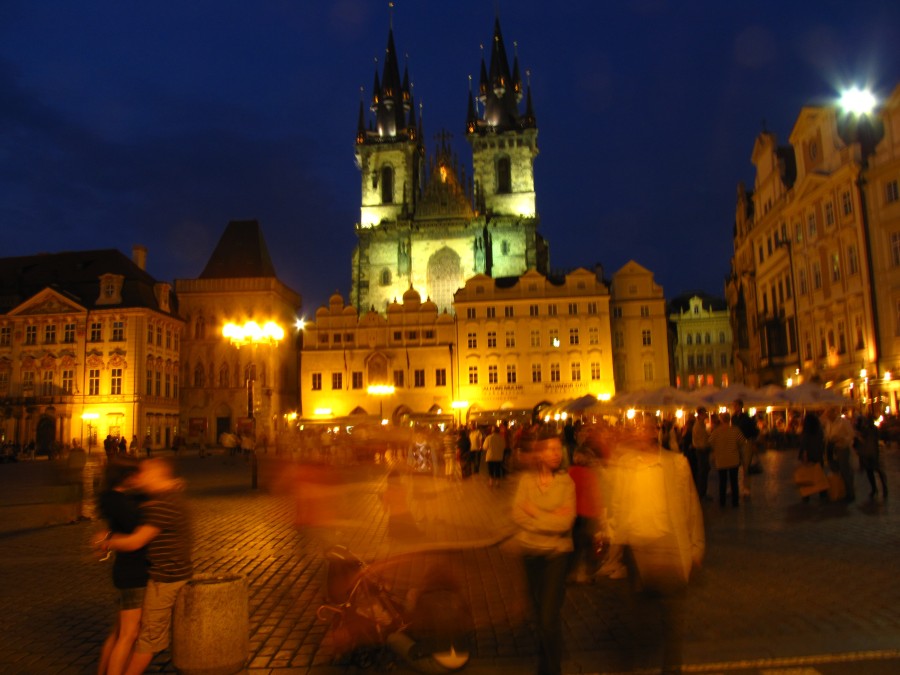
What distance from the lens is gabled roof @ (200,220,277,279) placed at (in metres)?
64.0

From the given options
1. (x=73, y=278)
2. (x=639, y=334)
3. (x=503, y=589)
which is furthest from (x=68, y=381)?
(x=503, y=589)

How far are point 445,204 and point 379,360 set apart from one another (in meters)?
20.8

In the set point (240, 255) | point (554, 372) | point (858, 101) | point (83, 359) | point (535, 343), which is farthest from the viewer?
point (240, 255)

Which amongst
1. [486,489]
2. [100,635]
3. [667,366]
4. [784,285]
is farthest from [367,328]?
[100,635]

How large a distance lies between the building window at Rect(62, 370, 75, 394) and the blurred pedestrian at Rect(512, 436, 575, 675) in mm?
54496

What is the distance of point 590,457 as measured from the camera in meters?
6.77

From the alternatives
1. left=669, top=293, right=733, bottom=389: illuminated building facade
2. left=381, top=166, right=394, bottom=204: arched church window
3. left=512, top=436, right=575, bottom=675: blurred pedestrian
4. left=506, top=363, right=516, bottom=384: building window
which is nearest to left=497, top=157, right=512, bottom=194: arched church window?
left=381, top=166, right=394, bottom=204: arched church window

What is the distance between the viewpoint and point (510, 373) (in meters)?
58.5

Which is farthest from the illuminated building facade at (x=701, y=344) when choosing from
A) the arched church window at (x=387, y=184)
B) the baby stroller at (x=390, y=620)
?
the baby stroller at (x=390, y=620)

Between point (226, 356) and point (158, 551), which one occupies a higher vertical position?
point (226, 356)

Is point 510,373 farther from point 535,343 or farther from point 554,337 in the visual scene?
point 554,337

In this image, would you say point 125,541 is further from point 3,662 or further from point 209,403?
point 209,403

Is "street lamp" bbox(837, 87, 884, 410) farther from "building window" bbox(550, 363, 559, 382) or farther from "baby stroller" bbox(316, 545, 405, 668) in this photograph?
"baby stroller" bbox(316, 545, 405, 668)

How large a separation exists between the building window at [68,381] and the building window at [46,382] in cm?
85
